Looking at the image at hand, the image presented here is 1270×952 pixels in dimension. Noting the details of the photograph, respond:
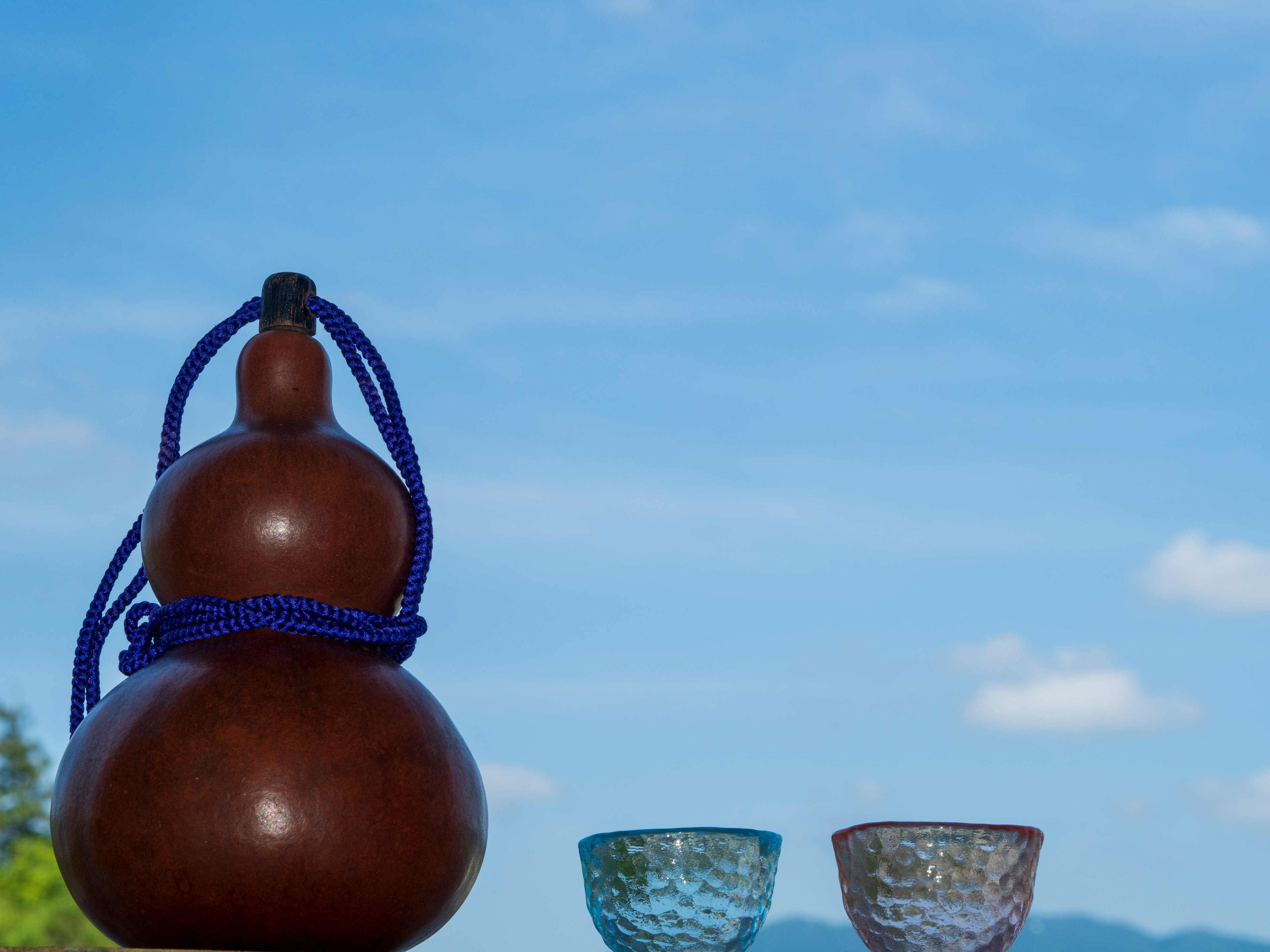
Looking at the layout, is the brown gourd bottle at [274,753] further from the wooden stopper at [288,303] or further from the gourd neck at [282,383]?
the wooden stopper at [288,303]

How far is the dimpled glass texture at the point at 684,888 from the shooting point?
1.40 m

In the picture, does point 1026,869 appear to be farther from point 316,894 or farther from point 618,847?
point 316,894

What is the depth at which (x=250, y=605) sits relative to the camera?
144 cm

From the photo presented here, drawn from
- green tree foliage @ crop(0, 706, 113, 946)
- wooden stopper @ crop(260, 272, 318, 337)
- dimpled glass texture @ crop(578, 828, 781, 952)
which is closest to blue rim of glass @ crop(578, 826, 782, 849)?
dimpled glass texture @ crop(578, 828, 781, 952)

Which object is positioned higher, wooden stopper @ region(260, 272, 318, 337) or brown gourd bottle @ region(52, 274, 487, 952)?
wooden stopper @ region(260, 272, 318, 337)

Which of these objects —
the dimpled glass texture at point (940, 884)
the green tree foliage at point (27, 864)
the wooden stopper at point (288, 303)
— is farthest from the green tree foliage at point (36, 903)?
the dimpled glass texture at point (940, 884)

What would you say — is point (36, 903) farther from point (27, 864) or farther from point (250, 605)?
point (250, 605)

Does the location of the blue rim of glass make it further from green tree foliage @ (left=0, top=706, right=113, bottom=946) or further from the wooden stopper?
green tree foliage @ (left=0, top=706, right=113, bottom=946)

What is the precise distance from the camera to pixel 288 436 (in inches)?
60.1

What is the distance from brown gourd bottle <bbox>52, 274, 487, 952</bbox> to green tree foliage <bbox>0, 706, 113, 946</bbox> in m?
11.9

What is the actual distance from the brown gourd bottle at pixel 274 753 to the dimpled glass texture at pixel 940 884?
1.46 feet

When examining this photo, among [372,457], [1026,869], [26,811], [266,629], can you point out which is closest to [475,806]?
[266,629]

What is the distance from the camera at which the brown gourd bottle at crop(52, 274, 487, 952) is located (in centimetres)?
130

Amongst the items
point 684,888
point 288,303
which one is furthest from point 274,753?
point 288,303
